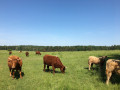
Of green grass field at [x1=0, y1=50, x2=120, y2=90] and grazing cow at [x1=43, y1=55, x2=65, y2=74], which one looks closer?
green grass field at [x1=0, y1=50, x2=120, y2=90]

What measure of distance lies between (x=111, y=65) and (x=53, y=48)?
342ft

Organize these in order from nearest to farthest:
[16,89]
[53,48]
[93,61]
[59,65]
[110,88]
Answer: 1. [110,88]
2. [16,89]
3. [59,65]
4. [93,61]
5. [53,48]

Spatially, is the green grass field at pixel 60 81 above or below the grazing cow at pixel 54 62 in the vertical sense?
below

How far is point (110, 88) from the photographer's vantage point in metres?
5.27

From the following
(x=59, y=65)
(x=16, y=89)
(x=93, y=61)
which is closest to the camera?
(x=16, y=89)

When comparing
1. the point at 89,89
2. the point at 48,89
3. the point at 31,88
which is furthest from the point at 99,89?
the point at 31,88

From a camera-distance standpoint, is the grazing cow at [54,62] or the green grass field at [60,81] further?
the grazing cow at [54,62]

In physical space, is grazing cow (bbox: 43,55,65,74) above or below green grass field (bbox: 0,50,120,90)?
above

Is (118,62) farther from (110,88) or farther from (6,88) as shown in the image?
(6,88)

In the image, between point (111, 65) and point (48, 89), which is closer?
point (48, 89)

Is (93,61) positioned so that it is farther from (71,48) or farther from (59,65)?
(71,48)

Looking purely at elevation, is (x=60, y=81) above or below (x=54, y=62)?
below

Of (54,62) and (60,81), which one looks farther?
(54,62)

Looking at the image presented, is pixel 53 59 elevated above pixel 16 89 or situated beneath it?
elevated above
